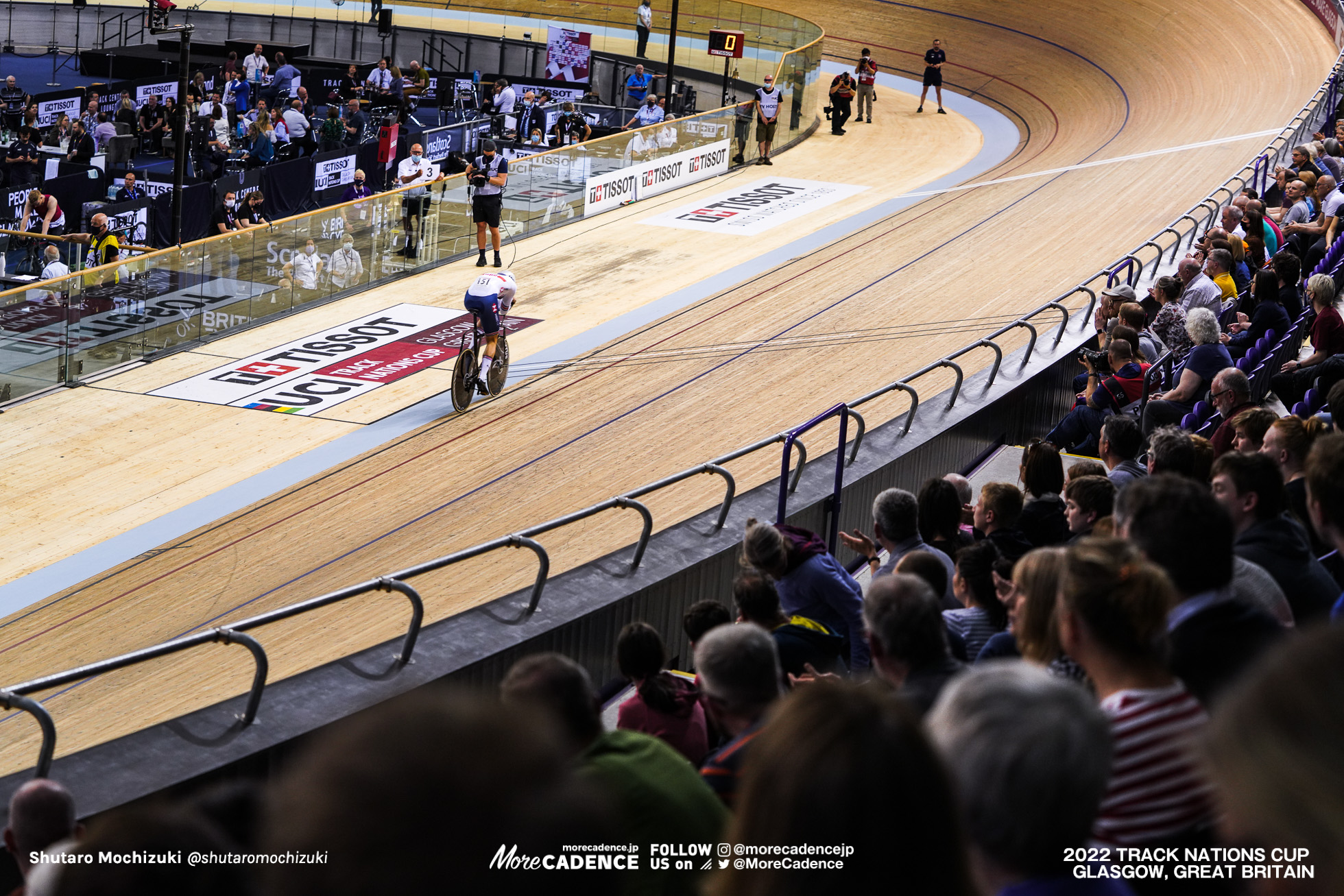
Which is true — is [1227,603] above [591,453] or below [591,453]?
above

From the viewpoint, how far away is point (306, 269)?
1429cm

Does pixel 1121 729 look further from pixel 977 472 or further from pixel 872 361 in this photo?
pixel 872 361

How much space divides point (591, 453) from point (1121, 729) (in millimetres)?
8216

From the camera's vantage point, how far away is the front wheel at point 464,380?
11.2 metres

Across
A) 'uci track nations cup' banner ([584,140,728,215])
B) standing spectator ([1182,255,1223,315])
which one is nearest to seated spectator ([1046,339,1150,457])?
standing spectator ([1182,255,1223,315])

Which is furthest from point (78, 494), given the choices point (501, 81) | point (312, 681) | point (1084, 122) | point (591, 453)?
point (1084, 122)

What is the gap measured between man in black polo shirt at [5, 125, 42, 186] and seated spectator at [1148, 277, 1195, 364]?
1634 cm

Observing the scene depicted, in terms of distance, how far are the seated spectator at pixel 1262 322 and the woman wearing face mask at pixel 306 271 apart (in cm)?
947

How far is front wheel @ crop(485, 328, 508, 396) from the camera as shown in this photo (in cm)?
1149

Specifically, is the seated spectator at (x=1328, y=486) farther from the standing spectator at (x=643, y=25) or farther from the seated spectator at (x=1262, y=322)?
the standing spectator at (x=643, y=25)

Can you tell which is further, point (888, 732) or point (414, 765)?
point (888, 732)

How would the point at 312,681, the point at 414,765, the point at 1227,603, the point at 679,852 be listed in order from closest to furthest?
the point at 414,765, the point at 679,852, the point at 1227,603, the point at 312,681

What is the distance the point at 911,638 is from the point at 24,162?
63.6ft

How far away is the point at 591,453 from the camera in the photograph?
10312mm
